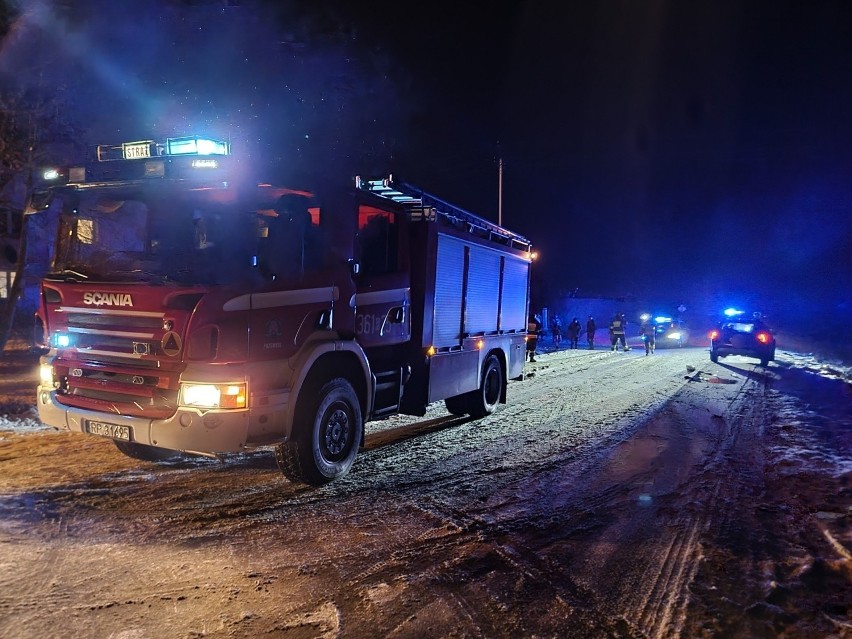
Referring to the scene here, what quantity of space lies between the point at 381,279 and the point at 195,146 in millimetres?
2235

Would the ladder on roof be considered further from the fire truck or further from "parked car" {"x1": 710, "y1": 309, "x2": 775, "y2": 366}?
"parked car" {"x1": 710, "y1": 309, "x2": 775, "y2": 366}

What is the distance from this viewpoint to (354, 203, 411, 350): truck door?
6.04 m

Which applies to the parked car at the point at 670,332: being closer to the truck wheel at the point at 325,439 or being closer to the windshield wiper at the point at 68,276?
the truck wheel at the point at 325,439

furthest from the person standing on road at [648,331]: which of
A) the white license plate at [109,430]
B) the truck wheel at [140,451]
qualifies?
the white license plate at [109,430]

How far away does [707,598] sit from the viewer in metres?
3.60

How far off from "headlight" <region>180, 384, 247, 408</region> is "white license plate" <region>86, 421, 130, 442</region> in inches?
25.0

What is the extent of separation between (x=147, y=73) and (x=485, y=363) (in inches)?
423

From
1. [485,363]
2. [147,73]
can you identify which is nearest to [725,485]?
[485,363]

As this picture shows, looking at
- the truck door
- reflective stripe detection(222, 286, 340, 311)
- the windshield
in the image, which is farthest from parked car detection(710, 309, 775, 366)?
the windshield

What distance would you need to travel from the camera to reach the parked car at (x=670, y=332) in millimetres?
29562

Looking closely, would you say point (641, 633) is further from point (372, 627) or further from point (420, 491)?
point (420, 491)

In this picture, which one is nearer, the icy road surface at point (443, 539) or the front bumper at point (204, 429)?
the icy road surface at point (443, 539)

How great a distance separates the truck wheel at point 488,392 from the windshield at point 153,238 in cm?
514

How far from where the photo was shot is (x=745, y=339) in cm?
1800
